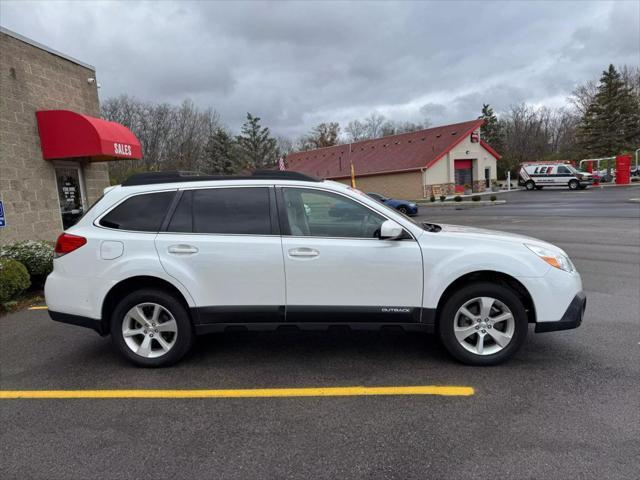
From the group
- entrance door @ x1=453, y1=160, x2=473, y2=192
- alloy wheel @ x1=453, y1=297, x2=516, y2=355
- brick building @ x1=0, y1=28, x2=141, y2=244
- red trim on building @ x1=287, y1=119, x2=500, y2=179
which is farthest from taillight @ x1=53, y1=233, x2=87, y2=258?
entrance door @ x1=453, y1=160, x2=473, y2=192

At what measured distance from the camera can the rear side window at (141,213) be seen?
4.02 metres

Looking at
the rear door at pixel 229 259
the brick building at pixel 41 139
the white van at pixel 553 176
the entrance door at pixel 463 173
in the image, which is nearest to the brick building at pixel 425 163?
the entrance door at pixel 463 173

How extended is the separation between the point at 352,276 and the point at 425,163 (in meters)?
33.2

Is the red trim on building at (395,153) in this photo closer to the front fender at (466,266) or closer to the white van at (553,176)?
the white van at (553,176)

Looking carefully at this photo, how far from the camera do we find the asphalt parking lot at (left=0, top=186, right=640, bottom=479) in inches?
105

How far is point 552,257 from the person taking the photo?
3879mm

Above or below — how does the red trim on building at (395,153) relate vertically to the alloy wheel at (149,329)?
above

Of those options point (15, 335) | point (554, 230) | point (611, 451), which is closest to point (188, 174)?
point (15, 335)

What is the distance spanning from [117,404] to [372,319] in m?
2.18

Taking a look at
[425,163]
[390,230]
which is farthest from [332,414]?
[425,163]

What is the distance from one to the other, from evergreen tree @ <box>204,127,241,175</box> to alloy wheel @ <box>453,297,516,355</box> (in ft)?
154

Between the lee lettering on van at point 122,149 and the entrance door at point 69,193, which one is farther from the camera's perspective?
the entrance door at point 69,193

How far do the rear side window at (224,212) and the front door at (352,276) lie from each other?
0.29 metres

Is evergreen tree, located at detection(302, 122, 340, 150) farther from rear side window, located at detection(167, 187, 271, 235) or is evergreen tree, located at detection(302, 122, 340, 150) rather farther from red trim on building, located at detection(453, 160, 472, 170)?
rear side window, located at detection(167, 187, 271, 235)
